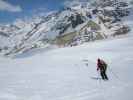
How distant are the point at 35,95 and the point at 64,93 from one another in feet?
5.68

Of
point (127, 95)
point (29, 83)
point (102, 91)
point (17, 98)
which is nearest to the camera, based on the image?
point (17, 98)

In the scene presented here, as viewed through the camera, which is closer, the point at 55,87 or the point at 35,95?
the point at 35,95

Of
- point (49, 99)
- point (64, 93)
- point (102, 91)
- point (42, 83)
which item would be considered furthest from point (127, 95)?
point (42, 83)

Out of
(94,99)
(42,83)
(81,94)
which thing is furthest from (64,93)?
(42,83)

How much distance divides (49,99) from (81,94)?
2.16 m

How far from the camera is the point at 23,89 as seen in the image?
14.7 m

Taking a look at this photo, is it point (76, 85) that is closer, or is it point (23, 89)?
point (23, 89)

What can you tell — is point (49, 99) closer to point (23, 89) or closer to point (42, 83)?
point (23, 89)

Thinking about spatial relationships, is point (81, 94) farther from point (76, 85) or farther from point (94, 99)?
point (76, 85)

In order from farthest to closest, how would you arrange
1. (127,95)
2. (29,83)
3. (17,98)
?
(29,83) < (127,95) < (17,98)

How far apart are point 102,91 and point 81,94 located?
1.65 meters

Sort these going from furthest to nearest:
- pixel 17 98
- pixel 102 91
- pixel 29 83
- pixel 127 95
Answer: pixel 29 83 < pixel 102 91 < pixel 127 95 < pixel 17 98

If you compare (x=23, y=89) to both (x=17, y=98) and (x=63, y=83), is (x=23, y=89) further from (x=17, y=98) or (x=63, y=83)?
(x=63, y=83)

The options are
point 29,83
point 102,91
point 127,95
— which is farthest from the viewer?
point 29,83
